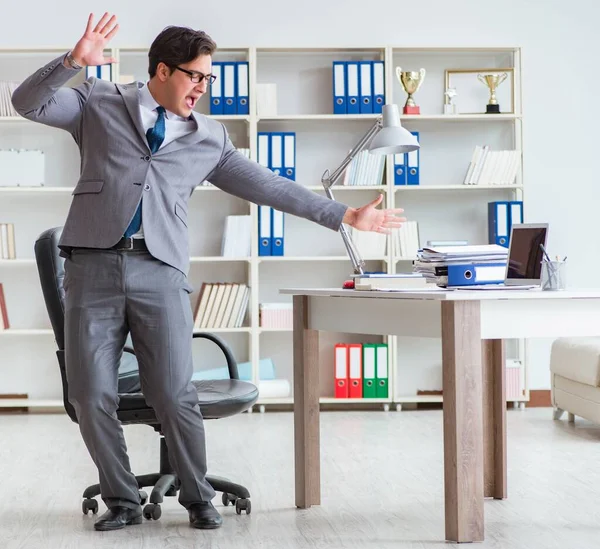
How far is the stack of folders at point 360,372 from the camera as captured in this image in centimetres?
536

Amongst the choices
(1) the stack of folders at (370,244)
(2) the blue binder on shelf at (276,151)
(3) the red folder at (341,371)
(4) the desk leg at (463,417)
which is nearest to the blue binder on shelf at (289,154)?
(2) the blue binder on shelf at (276,151)

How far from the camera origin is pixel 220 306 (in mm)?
5363

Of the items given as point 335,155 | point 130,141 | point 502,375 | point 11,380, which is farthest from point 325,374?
point 130,141

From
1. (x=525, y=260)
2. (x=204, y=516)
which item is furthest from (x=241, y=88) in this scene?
(x=204, y=516)

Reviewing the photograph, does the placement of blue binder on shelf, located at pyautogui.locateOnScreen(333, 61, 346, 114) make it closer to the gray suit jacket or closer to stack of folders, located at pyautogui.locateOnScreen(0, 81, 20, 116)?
stack of folders, located at pyautogui.locateOnScreen(0, 81, 20, 116)

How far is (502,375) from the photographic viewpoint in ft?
9.82

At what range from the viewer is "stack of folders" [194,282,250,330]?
17.6 ft

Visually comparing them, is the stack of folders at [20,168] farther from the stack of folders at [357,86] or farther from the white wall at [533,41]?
the stack of folders at [357,86]

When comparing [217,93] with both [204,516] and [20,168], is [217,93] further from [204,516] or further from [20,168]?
[204,516]

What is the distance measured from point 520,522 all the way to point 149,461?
1722 millimetres

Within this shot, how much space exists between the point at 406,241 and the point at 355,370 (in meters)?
0.80

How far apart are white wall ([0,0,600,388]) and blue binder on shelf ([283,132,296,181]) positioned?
616mm

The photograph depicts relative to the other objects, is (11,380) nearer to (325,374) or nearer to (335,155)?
(325,374)

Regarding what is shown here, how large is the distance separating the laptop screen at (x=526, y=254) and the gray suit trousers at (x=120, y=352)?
0.94 metres
